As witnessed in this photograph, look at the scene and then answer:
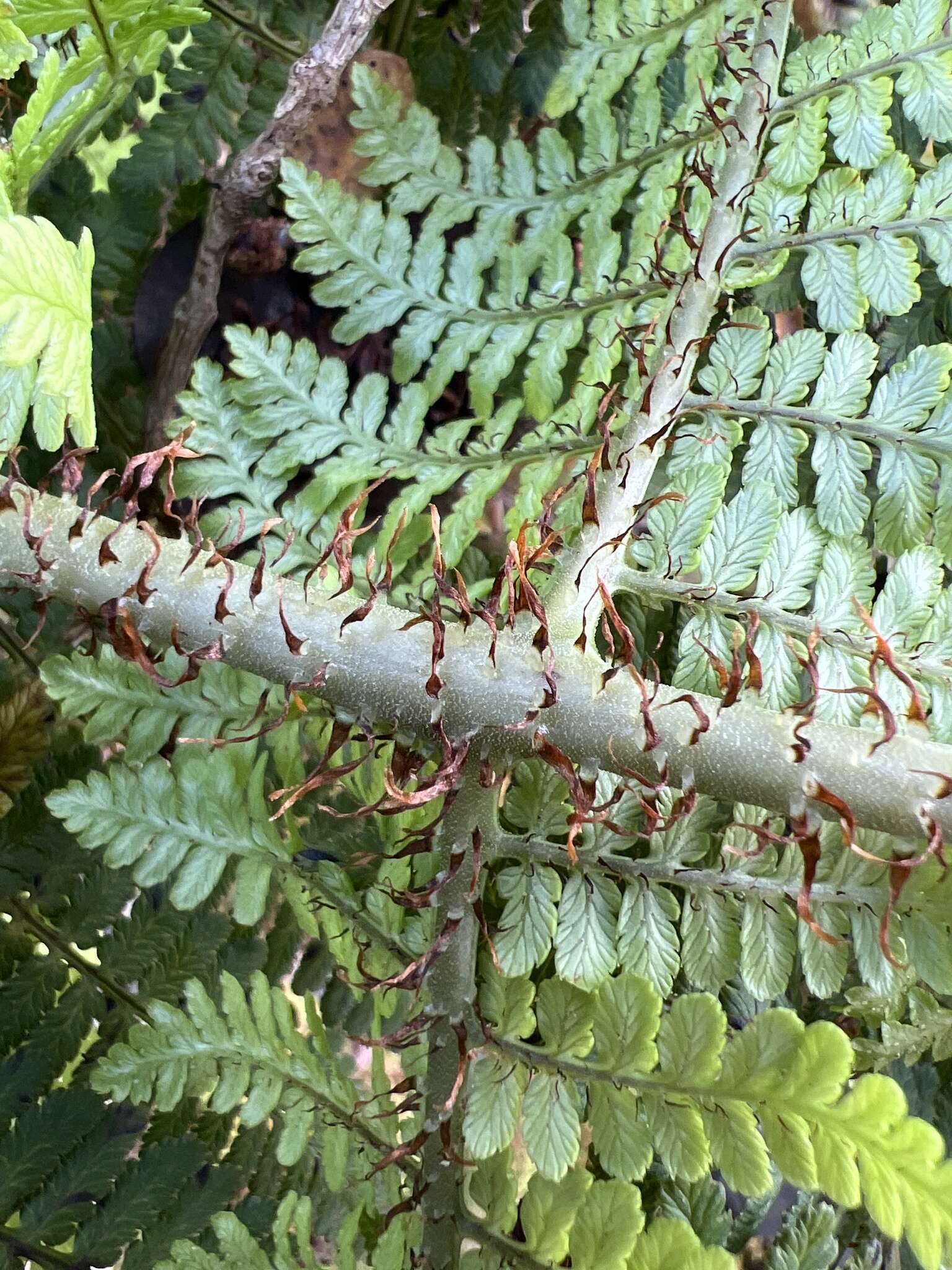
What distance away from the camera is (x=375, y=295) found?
3.12 feet

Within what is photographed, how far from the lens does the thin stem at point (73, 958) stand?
1010mm

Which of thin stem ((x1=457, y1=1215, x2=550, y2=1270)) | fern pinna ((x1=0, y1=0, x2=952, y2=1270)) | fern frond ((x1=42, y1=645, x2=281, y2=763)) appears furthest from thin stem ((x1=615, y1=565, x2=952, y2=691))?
thin stem ((x1=457, y1=1215, x2=550, y2=1270))

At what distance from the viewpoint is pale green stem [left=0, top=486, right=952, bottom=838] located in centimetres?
63

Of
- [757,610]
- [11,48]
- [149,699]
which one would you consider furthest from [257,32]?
[757,610]

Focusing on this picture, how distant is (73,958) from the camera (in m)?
1.02

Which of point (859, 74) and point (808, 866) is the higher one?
point (859, 74)

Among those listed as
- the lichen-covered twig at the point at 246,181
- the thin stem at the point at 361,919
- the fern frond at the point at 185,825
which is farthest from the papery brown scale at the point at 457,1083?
the lichen-covered twig at the point at 246,181

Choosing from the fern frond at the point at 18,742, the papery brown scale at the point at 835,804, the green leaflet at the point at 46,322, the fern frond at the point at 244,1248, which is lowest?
the fern frond at the point at 244,1248

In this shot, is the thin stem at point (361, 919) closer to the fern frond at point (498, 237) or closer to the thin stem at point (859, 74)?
the fern frond at point (498, 237)

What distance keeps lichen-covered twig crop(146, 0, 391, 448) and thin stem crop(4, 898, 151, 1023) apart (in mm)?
529

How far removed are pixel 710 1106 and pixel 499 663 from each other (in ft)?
1.04

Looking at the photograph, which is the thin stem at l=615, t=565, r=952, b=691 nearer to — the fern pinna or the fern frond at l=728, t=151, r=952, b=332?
the fern pinna

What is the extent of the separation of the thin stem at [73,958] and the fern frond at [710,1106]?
1.54 feet

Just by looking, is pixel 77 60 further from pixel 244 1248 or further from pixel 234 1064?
pixel 244 1248
